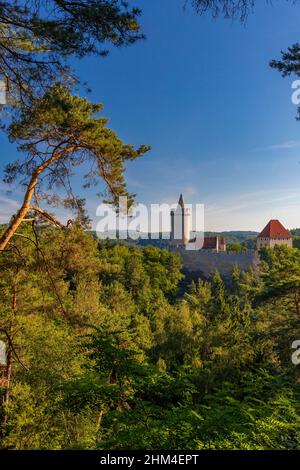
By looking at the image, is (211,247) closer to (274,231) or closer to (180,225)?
(180,225)

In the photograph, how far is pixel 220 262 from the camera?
200 feet

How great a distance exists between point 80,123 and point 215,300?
35.6 meters

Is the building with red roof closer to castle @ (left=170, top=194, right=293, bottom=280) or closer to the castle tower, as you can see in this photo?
castle @ (left=170, top=194, right=293, bottom=280)

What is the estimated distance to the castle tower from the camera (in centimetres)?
9206

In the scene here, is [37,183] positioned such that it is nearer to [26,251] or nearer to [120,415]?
[26,251]

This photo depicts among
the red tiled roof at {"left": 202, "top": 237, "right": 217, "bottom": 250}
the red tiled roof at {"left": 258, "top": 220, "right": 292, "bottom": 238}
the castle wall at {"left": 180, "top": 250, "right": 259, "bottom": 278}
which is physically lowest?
the castle wall at {"left": 180, "top": 250, "right": 259, "bottom": 278}

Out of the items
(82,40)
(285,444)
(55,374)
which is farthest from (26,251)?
(285,444)

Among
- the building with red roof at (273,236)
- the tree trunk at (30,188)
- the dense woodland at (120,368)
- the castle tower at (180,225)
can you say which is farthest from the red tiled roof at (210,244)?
the tree trunk at (30,188)

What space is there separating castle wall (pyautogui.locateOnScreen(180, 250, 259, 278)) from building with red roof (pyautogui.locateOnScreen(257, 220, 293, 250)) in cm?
1622

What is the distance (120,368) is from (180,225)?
296 ft

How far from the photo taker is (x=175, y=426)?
3416 millimetres

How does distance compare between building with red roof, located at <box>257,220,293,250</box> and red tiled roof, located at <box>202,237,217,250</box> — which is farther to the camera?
red tiled roof, located at <box>202,237,217,250</box>

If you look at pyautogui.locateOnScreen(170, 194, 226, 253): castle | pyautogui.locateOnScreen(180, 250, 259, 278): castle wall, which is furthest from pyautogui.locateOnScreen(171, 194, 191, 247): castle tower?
pyautogui.locateOnScreen(180, 250, 259, 278): castle wall

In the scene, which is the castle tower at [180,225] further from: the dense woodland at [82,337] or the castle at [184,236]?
the dense woodland at [82,337]
